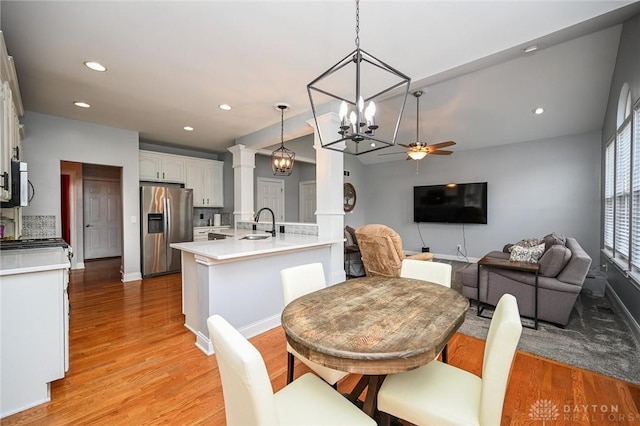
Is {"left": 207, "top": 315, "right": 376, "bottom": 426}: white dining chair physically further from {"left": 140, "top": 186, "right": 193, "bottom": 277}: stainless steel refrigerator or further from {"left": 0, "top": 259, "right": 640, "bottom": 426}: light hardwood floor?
{"left": 140, "top": 186, "right": 193, "bottom": 277}: stainless steel refrigerator

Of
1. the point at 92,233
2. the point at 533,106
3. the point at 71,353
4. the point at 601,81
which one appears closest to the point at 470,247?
the point at 533,106

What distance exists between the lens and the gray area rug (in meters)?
2.11

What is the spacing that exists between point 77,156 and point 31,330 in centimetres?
357

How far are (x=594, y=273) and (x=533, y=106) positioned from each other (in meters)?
2.65

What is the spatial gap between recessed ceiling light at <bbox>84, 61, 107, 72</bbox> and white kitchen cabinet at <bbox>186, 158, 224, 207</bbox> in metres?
3.22

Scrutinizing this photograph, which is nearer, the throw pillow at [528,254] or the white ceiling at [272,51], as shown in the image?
the white ceiling at [272,51]

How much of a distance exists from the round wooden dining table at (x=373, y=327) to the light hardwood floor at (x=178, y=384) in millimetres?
764

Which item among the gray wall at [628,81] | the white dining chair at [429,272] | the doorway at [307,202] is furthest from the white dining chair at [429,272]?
the doorway at [307,202]

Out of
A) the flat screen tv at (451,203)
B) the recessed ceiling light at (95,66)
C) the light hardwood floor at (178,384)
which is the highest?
the recessed ceiling light at (95,66)

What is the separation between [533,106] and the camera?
430 centimetres

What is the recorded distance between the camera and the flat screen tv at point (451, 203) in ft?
19.3

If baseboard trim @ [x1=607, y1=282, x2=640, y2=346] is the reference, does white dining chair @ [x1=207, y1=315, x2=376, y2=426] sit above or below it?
above

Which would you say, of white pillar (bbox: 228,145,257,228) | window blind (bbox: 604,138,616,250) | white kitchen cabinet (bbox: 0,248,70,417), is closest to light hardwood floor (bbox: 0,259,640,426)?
white kitchen cabinet (bbox: 0,248,70,417)

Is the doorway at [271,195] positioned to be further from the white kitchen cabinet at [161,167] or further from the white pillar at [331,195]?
the white pillar at [331,195]
